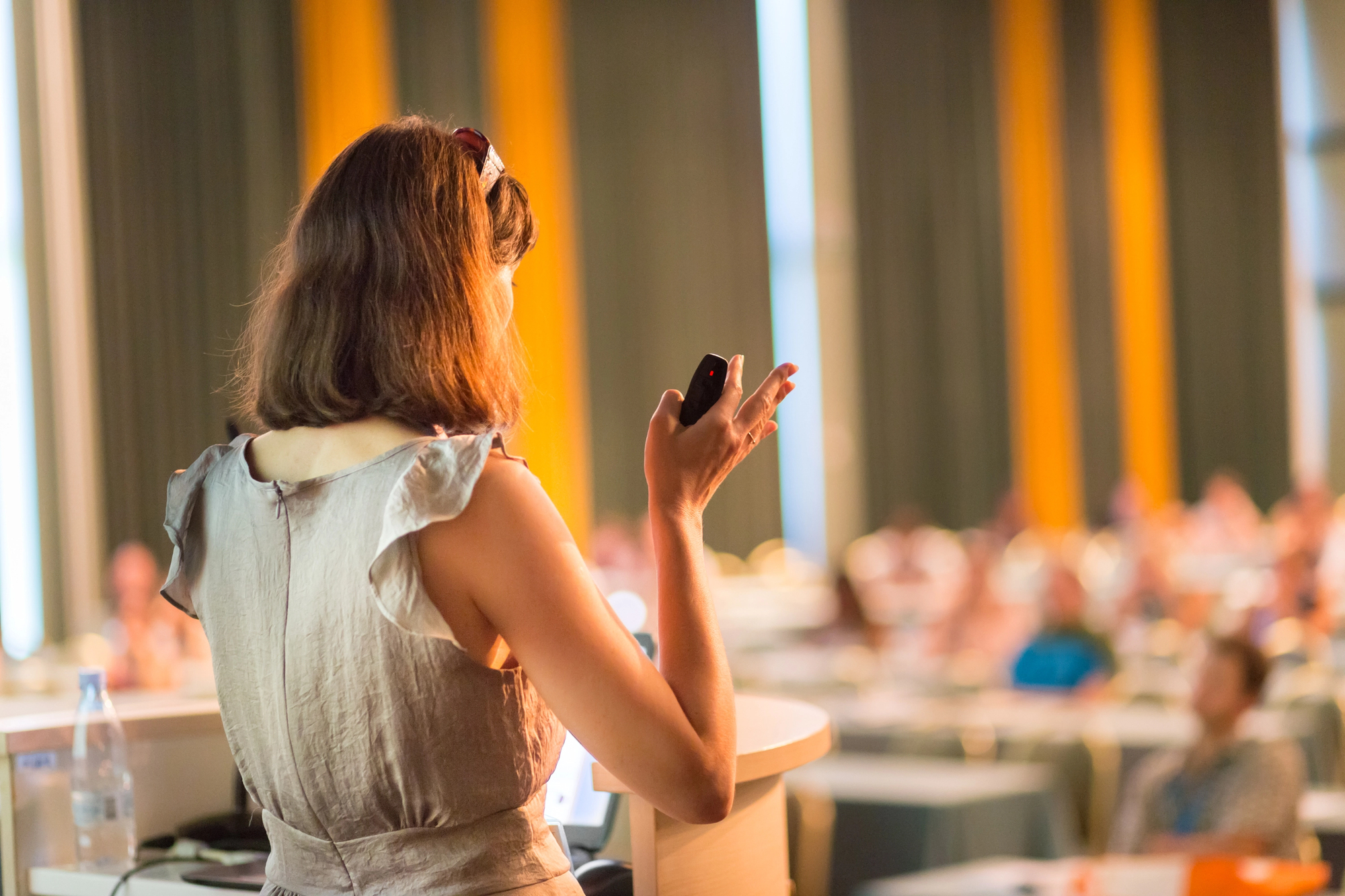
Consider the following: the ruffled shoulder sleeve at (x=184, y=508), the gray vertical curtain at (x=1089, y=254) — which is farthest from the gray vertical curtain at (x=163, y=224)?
the gray vertical curtain at (x=1089, y=254)

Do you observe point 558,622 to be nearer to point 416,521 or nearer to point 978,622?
point 416,521

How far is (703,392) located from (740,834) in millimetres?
587

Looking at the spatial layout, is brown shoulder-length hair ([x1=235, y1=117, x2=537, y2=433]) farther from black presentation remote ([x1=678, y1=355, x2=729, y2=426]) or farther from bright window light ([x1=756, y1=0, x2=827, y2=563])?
bright window light ([x1=756, y1=0, x2=827, y2=563])

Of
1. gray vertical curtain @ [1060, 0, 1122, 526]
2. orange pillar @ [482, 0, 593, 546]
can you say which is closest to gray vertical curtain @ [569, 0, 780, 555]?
orange pillar @ [482, 0, 593, 546]

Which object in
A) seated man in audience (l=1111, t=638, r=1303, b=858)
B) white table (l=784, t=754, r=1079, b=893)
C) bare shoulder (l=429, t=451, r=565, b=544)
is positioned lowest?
white table (l=784, t=754, r=1079, b=893)

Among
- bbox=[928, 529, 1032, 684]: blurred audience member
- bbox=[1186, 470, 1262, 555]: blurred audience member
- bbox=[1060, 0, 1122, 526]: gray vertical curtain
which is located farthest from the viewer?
bbox=[1060, 0, 1122, 526]: gray vertical curtain

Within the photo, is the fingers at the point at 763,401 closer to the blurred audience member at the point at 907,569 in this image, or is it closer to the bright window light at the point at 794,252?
the blurred audience member at the point at 907,569

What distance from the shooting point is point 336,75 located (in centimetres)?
928

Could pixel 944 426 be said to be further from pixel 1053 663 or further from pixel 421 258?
pixel 421 258

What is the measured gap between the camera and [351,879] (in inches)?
48.8

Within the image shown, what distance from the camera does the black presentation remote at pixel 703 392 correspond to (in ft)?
4.31

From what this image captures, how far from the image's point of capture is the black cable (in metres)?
1.81

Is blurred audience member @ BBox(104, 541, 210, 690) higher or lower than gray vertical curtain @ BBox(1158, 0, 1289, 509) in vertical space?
lower

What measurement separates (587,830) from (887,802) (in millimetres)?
2729
